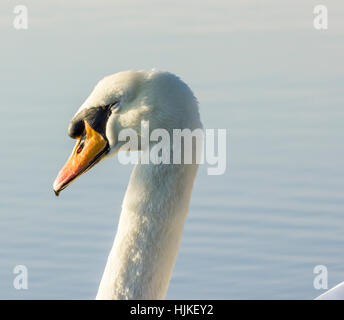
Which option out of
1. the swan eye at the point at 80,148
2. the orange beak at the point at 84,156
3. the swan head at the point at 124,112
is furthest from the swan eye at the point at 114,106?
the swan eye at the point at 80,148

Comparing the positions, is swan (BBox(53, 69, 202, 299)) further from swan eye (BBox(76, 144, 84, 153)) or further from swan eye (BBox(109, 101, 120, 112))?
swan eye (BBox(76, 144, 84, 153))

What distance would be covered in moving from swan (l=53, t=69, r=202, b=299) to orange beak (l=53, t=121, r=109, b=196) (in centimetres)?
10

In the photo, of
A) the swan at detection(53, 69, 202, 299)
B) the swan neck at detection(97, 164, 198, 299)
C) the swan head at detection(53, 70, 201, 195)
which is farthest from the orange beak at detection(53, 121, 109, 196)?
the swan neck at detection(97, 164, 198, 299)

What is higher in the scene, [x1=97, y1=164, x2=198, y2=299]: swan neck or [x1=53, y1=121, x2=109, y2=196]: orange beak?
[x1=53, y1=121, x2=109, y2=196]: orange beak

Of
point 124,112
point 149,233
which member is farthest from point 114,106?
point 149,233

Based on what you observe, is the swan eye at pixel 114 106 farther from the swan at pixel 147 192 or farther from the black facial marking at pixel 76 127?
the black facial marking at pixel 76 127

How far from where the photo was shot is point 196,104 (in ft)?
14.9

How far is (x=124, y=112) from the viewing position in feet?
15.4

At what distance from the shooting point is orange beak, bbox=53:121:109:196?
4.78 m

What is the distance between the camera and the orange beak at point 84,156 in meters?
4.78

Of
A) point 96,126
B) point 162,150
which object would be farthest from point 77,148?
point 162,150
